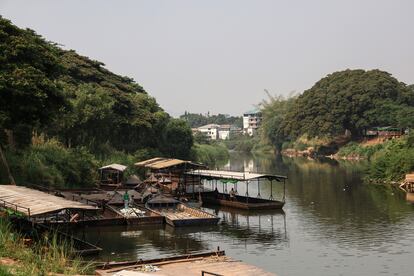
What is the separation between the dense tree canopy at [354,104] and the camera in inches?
4296

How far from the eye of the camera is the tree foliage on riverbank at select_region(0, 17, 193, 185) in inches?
1382

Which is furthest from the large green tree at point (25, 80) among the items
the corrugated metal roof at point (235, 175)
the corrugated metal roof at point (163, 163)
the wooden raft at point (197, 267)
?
the corrugated metal roof at point (235, 175)

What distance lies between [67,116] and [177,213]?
2109 centimetres

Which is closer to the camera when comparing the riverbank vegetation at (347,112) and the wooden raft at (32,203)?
the wooden raft at (32,203)

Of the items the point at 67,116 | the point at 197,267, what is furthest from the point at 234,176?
the point at 197,267

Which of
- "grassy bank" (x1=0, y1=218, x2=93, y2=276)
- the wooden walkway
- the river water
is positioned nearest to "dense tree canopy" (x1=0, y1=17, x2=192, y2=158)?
the river water

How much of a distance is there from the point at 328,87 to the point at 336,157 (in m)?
16.4

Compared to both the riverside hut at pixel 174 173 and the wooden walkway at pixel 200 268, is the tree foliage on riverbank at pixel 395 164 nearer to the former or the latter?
the riverside hut at pixel 174 173

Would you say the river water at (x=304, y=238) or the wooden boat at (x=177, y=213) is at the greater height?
the wooden boat at (x=177, y=213)

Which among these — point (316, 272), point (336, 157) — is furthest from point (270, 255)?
point (336, 157)

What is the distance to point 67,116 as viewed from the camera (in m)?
55.2

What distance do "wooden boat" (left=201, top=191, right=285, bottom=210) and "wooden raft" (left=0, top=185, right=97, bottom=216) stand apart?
19.5 m

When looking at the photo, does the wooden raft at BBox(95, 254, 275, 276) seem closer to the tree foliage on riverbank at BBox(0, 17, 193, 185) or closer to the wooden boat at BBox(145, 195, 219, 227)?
the wooden boat at BBox(145, 195, 219, 227)

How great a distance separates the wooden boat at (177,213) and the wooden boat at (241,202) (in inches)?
268
